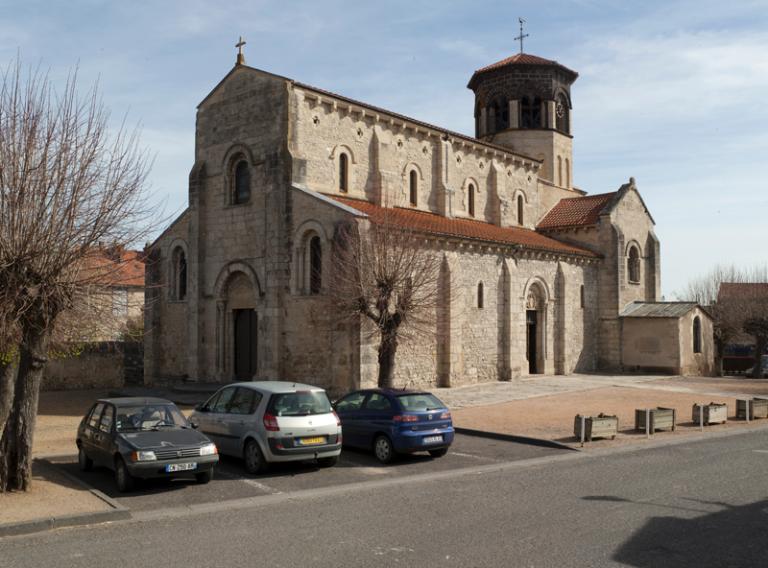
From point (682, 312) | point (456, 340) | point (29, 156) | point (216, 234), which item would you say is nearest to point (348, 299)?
point (456, 340)

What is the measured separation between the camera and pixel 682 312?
1298 inches

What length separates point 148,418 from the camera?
11.8 meters

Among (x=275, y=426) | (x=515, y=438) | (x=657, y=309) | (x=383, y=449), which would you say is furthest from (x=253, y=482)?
(x=657, y=309)

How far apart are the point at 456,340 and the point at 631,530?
16977mm

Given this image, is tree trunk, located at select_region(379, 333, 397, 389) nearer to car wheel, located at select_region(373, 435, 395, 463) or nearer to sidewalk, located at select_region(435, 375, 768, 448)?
sidewalk, located at select_region(435, 375, 768, 448)

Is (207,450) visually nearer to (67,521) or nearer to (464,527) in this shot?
(67,521)

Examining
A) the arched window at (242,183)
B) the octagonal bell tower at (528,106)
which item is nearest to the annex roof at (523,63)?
the octagonal bell tower at (528,106)

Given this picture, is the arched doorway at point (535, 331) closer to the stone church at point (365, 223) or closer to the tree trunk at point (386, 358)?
the stone church at point (365, 223)

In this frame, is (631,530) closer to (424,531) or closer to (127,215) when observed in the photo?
(424,531)

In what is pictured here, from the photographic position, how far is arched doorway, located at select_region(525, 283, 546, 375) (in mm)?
30812

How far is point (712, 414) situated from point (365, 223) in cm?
1115

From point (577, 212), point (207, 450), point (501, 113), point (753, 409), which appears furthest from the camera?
point (501, 113)

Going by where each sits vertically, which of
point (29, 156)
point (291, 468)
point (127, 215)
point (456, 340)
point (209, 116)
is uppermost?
point (209, 116)

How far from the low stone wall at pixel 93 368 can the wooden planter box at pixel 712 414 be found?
2190cm
